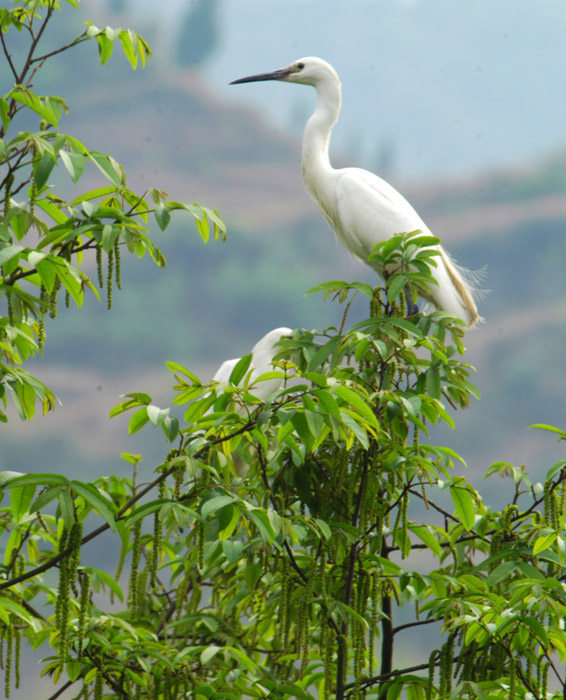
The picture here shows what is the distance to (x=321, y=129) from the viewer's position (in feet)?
10.8

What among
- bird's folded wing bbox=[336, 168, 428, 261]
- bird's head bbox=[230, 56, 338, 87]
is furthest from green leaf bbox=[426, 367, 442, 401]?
bird's head bbox=[230, 56, 338, 87]

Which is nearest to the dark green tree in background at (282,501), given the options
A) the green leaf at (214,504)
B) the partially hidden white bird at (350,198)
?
the green leaf at (214,504)

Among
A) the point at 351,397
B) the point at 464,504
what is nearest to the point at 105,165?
the point at 351,397

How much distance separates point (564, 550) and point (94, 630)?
0.84 metres

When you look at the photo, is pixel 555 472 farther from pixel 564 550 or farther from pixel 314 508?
pixel 314 508

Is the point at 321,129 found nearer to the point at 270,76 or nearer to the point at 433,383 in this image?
the point at 270,76

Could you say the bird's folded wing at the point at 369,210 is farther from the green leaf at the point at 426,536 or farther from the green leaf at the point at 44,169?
the green leaf at the point at 44,169

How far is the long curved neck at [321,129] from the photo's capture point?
3.29 m

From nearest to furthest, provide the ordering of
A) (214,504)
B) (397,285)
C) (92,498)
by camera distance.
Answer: (92,498), (214,504), (397,285)

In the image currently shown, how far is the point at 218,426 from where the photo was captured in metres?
1.22

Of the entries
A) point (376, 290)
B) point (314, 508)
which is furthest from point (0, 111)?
point (314, 508)

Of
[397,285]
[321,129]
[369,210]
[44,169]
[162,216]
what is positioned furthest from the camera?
[321,129]

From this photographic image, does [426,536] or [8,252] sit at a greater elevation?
[8,252]

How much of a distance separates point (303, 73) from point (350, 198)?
1.90ft
